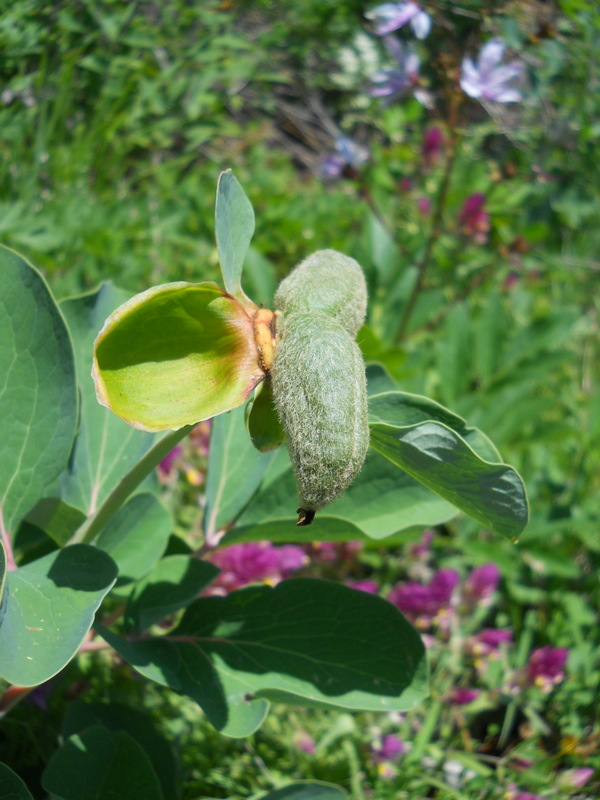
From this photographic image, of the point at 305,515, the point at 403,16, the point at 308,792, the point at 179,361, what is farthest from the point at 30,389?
the point at 403,16

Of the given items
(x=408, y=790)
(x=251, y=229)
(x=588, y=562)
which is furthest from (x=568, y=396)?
(x=251, y=229)

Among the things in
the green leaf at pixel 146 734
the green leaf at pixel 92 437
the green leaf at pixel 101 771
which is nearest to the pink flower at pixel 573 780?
the green leaf at pixel 146 734

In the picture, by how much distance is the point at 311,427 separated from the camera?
25.0 inches

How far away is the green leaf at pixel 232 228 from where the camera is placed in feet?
2.39

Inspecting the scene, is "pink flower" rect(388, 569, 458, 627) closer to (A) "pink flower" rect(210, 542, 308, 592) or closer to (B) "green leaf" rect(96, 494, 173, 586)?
(A) "pink flower" rect(210, 542, 308, 592)

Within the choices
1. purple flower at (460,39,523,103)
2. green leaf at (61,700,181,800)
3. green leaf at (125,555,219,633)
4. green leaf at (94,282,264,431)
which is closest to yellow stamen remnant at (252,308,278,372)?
green leaf at (94,282,264,431)

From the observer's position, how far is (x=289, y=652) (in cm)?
102

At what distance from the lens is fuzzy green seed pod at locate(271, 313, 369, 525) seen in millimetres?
631

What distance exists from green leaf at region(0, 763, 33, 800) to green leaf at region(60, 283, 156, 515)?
1.13 ft

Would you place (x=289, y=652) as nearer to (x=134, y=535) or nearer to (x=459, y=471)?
(x=134, y=535)

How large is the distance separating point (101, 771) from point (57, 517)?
0.33 meters

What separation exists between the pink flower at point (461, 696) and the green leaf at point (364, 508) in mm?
666

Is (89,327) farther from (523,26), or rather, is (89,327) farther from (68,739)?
(523,26)

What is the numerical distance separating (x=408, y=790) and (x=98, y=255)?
1.49 m
